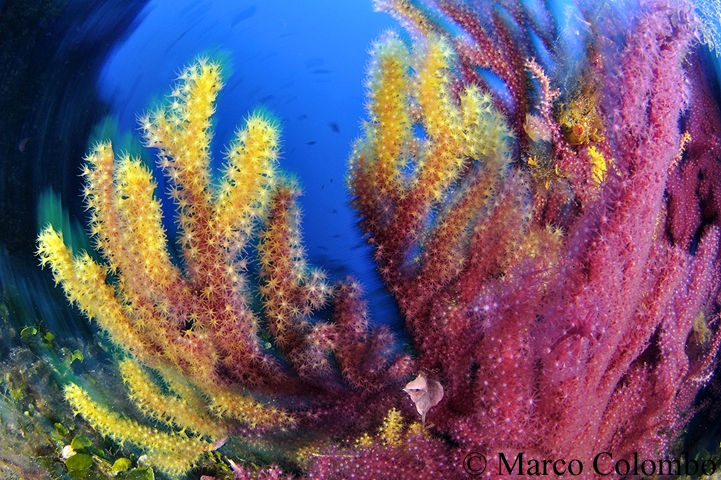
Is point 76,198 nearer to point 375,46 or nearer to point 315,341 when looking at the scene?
point 315,341

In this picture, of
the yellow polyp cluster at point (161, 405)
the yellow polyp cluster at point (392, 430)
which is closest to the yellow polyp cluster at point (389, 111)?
the yellow polyp cluster at point (392, 430)

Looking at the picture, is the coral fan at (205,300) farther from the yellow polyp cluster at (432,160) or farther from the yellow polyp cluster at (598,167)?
the yellow polyp cluster at (598,167)

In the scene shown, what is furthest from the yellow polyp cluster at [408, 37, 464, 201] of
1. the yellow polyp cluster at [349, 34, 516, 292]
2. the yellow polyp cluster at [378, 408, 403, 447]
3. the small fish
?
the small fish

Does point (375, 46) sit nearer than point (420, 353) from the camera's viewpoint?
Yes

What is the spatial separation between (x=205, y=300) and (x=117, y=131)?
624 millimetres

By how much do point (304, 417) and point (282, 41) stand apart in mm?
1247

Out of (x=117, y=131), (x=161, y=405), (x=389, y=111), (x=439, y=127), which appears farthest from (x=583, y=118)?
(x=161, y=405)

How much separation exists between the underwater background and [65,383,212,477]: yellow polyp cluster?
0.05 metres

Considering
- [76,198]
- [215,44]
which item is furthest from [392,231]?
[76,198]

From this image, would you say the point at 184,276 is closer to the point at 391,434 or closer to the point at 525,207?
the point at 391,434

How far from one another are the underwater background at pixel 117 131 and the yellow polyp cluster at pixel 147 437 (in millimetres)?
46

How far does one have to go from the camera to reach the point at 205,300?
5.14 ft

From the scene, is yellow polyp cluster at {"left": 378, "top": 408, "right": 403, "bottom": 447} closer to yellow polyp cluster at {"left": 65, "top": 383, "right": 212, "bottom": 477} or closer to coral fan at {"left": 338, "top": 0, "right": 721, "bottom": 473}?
coral fan at {"left": 338, "top": 0, "right": 721, "bottom": 473}

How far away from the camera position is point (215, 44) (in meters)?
1.42
